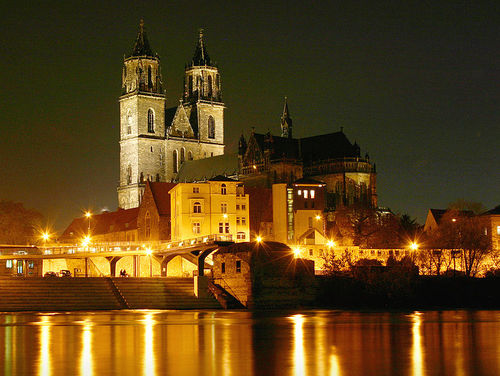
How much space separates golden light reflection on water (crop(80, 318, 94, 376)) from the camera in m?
33.2

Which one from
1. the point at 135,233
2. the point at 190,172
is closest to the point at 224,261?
the point at 135,233

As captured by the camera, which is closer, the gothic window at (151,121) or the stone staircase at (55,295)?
the stone staircase at (55,295)

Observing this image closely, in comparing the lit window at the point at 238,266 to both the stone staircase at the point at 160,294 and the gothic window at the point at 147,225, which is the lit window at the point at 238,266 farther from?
the gothic window at the point at 147,225


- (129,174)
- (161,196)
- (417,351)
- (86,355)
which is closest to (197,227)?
(161,196)

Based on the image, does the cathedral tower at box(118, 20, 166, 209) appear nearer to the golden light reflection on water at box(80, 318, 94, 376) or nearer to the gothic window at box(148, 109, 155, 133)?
the gothic window at box(148, 109, 155, 133)

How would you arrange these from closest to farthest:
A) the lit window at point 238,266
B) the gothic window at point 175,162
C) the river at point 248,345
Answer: the river at point 248,345 → the lit window at point 238,266 → the gothic window at point 175,162

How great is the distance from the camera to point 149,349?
39.9 meters

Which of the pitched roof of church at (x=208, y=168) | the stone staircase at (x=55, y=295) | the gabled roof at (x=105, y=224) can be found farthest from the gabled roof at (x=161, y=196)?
the pitched roof of church at (x=208, y=168)

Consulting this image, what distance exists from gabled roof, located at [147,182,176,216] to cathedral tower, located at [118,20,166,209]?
244ft

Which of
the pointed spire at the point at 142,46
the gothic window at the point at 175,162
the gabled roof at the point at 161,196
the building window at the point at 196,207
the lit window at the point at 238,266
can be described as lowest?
the lit window at the point at 238,266

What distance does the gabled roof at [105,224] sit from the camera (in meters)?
124

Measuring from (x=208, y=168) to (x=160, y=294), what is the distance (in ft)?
333

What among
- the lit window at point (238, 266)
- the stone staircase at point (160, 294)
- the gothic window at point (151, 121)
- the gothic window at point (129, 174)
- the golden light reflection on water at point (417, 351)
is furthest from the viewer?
the gothic window at point (151, 121)

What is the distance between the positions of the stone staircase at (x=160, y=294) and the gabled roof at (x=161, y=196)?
30.4 m
